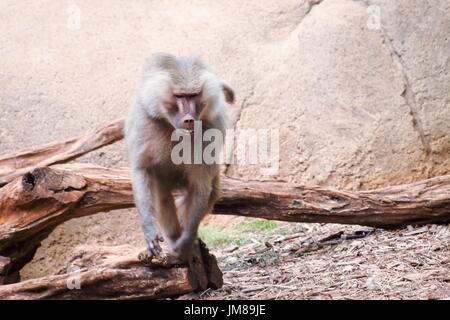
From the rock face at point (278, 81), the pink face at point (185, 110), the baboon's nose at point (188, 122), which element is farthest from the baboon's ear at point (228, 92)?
the rock face at point (278, 81)

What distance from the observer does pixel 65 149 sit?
5578 mm

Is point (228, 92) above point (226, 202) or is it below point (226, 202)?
above

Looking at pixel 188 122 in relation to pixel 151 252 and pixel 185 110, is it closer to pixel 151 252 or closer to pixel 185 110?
pixel 185 110

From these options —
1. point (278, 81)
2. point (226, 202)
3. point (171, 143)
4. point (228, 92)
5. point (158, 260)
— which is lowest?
point (158, 260)

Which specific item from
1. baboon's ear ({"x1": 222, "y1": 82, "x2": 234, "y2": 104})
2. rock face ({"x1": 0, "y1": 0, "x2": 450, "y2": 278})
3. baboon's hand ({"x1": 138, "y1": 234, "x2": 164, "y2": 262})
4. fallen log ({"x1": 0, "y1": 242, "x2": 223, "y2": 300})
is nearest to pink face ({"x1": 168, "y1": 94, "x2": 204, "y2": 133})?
baboon's ear ({"x1": 222, "y1": 82, "x2": 234, "y2": 104})

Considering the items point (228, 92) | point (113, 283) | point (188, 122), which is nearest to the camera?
point (188, 122)

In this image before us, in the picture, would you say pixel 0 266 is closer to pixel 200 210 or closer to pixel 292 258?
pixel 200 210

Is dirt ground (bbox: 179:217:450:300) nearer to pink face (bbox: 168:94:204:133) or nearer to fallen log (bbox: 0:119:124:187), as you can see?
pink face (bbox: 168:94:204:133)

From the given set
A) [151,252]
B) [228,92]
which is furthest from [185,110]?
[151,252]

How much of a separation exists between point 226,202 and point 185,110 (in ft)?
4.81

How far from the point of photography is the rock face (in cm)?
692

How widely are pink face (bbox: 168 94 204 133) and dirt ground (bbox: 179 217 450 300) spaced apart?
1.35 m

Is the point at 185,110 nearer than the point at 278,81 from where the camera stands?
Yes

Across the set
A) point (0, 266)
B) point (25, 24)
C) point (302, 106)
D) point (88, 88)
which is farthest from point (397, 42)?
point (0, 266)
